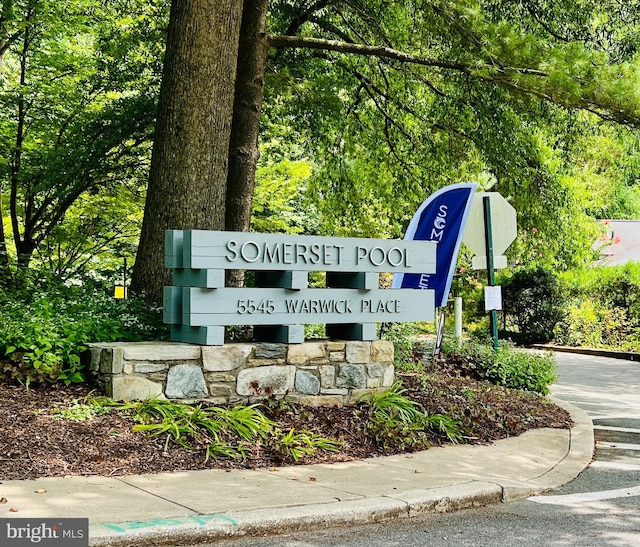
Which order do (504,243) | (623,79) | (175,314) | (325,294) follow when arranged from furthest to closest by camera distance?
(504,243), (623,79), (325,294), (175,314)

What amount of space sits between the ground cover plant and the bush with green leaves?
19cm

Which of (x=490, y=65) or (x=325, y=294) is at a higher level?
(x=490, y=65)

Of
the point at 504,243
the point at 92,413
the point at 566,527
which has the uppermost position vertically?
the point at 504,243

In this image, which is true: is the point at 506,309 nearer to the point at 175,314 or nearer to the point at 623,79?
the point at 623,79

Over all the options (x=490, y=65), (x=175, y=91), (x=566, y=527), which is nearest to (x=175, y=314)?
(x=175, y=91)

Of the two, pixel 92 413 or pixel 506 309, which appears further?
pixel 506 309

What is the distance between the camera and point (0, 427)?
665 cm

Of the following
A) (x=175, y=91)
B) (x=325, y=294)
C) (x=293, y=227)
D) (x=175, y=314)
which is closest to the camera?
(x=175, y=314)

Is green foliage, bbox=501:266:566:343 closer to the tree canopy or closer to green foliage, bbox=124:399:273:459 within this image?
the tree canopy

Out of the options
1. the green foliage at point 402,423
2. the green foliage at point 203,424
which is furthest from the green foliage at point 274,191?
the green foliage at point 203,424

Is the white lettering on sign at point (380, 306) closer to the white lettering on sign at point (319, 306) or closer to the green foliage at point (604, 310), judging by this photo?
the white lettering on sign at point (319, 306)

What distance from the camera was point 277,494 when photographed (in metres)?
5.83

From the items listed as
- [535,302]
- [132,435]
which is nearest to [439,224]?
[132,435]

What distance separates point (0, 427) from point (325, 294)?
3.48 metres
